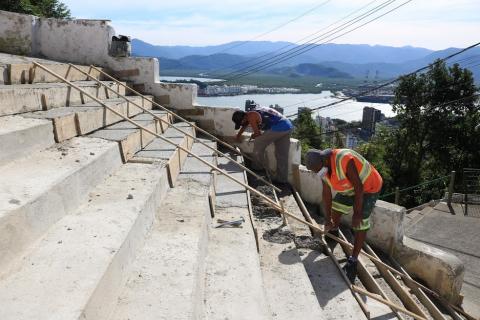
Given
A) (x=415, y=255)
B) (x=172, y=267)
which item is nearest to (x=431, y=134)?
(x=415, y=255)

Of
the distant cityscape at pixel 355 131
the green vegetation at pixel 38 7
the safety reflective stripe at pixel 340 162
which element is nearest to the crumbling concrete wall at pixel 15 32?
the safety reflective stripe at pixel 340 162

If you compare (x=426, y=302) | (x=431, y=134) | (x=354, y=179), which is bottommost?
(x=426, y=302)

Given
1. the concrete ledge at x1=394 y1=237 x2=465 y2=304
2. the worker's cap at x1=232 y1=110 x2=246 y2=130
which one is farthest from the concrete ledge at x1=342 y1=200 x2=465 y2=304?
the worker's cap at x1=232 y1=110 x2=246 y2=130

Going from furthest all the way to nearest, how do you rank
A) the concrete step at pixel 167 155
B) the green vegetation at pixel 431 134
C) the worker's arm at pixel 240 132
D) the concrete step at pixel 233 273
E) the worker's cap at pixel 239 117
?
the green vegetation at pixel 431 134 → the worker's arm at pixel 240 132 → the worker's cap at pixel 239 117 → the concrete step at pixel 167 155 → the concrete step at pixel 233 273

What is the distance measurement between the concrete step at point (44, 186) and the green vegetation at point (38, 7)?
1338 centimetres

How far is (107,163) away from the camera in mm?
3645

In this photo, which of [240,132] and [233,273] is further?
[240,132]

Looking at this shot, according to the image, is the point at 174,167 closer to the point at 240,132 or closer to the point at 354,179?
the point at 354,179

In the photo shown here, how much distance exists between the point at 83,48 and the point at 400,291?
21.5ft

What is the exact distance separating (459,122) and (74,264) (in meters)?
27.0

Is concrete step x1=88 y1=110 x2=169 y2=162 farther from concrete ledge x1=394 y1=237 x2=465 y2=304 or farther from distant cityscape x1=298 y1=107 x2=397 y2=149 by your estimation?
distant cityscape x1=298 y1=107 x2=397 y2=149

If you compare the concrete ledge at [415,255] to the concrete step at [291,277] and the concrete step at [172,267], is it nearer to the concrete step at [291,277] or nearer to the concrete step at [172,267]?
the concrete step at [291,277]

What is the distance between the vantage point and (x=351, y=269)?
13.1ft

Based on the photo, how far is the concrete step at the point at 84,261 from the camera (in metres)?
1.74
